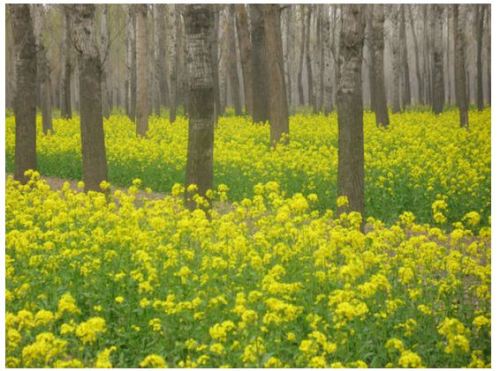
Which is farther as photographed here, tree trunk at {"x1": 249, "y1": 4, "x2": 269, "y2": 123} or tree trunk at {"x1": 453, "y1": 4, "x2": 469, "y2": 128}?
tree trunk at {"x1": 249, "y1": 4, "x2": 269, "y2": 123}

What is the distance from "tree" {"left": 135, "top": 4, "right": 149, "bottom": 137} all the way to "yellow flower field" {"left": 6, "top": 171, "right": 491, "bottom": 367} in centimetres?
1209

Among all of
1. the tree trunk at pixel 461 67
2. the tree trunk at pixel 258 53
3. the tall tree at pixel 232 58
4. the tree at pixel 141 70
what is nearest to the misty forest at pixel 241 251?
the tree trunk at pixel 461 67

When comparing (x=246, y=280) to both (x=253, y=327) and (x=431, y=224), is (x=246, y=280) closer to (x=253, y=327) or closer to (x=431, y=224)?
(x=253, y=327)

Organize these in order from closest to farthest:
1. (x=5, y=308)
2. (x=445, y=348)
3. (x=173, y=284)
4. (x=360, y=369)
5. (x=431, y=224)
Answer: (x=360, y=369) → (x=445, y=348) → (x=5, y=308) → (x=173, y=284) → (x=431, y=224)

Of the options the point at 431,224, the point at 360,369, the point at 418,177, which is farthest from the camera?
the point at 418,177

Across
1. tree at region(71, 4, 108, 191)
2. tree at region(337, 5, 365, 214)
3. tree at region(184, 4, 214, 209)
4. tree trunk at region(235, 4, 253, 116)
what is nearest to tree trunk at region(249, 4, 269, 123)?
tree trunk at region(235, 4, 253, 116)

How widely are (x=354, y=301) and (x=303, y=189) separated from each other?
7262 millimetres

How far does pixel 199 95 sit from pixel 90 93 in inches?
92.4

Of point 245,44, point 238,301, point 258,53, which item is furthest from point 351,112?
point 245,44

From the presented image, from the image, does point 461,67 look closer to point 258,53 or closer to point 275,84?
point 275,84

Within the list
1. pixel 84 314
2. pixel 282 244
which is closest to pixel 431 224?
pixel 282 244

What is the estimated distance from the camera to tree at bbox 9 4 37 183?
13.2 metres

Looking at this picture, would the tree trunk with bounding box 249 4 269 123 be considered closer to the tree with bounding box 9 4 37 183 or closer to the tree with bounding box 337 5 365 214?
the tree with bounding box 9 4 37 183
